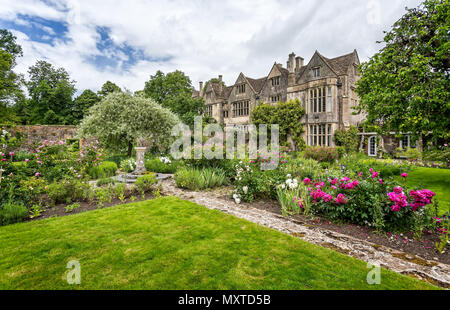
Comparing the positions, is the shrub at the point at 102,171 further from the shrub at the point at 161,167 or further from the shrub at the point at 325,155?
the shrub at the point at 325,155

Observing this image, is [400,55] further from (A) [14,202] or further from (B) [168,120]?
(A) [14,202]

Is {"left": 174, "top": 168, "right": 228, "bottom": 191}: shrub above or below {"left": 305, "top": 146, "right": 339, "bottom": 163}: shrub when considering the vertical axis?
below

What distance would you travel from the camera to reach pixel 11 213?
459 centimetres

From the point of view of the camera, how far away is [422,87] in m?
7.24

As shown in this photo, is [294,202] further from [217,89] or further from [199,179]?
[217,89]

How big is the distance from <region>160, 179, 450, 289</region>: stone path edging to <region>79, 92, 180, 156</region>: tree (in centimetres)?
972

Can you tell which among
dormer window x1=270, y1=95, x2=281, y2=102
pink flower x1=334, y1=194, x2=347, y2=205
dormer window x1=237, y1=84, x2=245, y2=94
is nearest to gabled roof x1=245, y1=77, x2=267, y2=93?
dormer window x1=237, y1=84, x2=245, y2=94

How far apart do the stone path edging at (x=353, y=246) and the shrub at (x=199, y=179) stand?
7.07 feet

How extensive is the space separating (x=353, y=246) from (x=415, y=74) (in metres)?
8.05

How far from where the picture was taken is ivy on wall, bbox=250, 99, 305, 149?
21.3 metres

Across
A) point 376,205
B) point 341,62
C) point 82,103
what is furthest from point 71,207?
point 82,103

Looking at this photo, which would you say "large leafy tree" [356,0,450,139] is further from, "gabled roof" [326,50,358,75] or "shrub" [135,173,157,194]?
"gabled roof" [326,50,358,75]

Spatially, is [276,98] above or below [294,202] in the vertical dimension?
above
